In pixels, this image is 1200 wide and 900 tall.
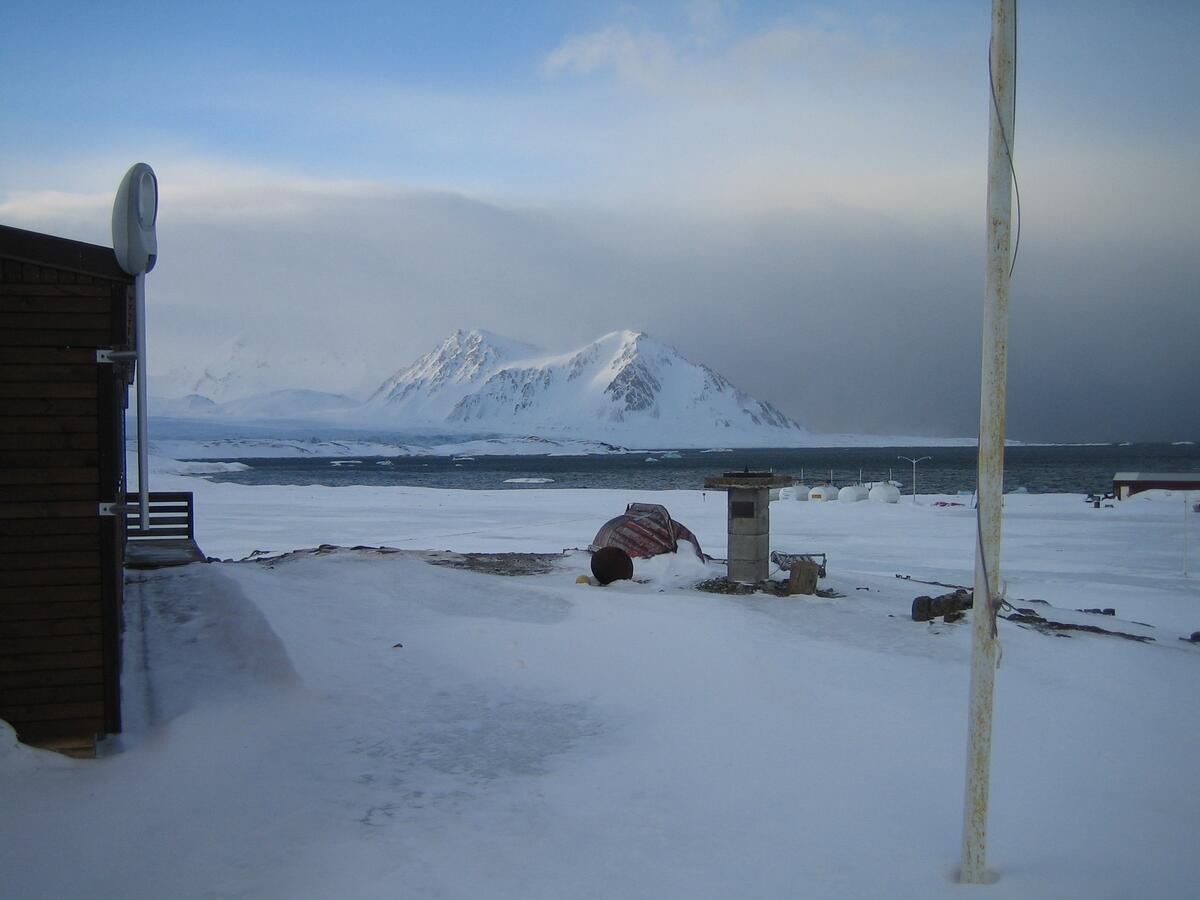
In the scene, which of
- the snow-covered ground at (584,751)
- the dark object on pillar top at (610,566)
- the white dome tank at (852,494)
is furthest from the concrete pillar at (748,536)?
the white dome tank at (852,494)

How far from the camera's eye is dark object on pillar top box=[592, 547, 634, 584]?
15219mm

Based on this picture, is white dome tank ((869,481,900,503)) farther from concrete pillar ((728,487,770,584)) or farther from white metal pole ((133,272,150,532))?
white metal pole ((133,272,150,532))

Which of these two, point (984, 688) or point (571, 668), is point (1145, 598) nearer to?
point (571, 668)

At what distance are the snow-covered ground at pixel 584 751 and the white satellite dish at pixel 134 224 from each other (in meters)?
3.76

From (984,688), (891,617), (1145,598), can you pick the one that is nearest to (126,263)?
(984,688)

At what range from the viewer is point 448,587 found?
14.0m

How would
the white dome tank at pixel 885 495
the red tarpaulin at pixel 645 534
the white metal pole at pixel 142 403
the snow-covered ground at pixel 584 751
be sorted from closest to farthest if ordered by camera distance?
1. the snow-covered ground at pixel 584 751
2. the white metal pole at pixel 142 403
3. the red tarpaulin at pixel 645 534
4. the white dome tank at pixel 885 495

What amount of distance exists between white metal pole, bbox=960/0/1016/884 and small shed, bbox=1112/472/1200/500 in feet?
149

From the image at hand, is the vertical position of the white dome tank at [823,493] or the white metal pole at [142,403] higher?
the white metal pole at [142,403]

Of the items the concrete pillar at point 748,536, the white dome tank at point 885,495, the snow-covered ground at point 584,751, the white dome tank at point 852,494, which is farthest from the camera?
the white dome tank at point 852,494

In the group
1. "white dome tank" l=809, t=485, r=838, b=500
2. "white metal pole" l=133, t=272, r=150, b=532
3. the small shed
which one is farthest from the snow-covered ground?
the small shed

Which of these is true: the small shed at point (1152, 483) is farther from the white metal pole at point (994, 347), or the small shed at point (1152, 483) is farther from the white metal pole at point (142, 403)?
the white metal pole at point (142, 403)

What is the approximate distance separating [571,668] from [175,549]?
9.85m

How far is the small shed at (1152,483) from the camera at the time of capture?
146ft
